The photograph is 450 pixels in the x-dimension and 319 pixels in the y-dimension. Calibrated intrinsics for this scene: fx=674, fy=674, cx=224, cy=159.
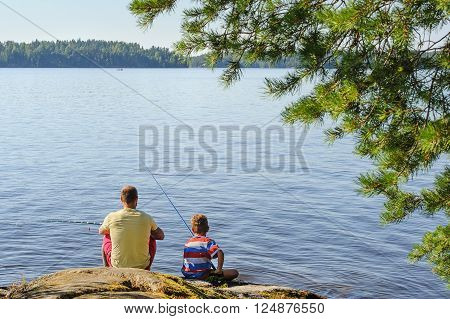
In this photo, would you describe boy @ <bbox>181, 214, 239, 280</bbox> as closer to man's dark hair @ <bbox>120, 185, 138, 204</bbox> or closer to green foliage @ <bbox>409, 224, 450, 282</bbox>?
man's dark hair @ <bbox>120, 185, 138, 204</bbox>

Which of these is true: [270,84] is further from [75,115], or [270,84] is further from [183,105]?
[183,105]

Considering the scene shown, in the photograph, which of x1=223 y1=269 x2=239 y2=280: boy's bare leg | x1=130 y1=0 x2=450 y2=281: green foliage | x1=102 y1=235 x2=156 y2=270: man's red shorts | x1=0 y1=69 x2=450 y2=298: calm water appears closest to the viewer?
x1=130 y1=0 x2=450 y2=281: green foliage

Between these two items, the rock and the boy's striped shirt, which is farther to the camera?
the boy's striped shirt

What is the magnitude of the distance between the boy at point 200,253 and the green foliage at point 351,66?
1846mm

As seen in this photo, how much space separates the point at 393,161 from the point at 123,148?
26218 mm

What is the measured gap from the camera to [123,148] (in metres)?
33.1

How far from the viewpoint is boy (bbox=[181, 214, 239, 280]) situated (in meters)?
8.34

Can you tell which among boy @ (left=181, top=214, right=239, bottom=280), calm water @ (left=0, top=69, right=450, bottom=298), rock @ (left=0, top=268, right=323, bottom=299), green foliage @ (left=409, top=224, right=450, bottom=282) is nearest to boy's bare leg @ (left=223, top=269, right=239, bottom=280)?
boy @ (left=181, top=214, right=239, bottom=280)

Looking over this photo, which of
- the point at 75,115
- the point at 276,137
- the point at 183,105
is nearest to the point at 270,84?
the point at 276,137

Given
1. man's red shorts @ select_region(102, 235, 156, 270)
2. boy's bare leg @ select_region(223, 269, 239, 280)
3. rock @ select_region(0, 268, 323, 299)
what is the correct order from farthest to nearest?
boy's bare leg @ select_region(223, 269, 239, 280) < man's red shorts @ select_region(102, 235, 156, 270) < rock @ select_region(0, 268, 323, 299)

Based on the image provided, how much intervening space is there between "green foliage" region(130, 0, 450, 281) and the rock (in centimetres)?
212

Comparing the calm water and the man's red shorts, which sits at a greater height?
the man's red shorts

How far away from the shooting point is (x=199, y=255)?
330 inches

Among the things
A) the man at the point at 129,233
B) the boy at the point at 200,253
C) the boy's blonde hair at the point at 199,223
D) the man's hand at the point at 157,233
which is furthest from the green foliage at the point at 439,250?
the man at the point at 129,233
